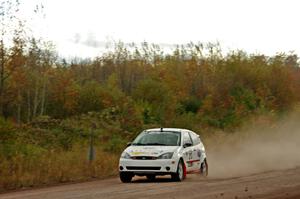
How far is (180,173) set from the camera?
67.6 ft

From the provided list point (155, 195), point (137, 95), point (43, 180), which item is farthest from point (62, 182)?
point (137, 95)

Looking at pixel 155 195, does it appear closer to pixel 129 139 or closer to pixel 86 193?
pixel 86 193

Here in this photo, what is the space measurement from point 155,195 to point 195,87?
1926 inches

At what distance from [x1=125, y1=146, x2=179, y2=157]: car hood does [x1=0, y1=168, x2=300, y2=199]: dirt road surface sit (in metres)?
0.91

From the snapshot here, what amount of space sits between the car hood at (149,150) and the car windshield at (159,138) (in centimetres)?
48

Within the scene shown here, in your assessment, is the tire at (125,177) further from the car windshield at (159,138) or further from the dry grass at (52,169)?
the dry grass at (52,169)

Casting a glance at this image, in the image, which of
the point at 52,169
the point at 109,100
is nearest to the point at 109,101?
the point at 109,100

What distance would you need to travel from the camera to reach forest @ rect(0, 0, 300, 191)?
2455 cm

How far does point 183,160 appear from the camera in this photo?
20703mm

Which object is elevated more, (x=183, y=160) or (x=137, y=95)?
(x=137, y=95)

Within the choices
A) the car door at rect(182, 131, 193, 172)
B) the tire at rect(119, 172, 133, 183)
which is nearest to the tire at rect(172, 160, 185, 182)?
the car door at rect(182, 131, 193, 172)

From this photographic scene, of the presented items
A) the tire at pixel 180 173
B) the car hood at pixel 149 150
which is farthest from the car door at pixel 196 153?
the car hood at pixel 149 150

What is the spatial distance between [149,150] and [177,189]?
114 inches

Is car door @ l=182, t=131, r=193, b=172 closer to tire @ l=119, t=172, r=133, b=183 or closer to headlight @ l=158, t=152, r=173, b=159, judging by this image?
headlight @ l=158, t=152, r=173, b=159
